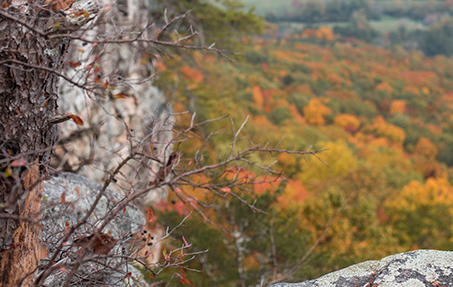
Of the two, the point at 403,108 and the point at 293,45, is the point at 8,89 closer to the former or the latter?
the point at 403,108

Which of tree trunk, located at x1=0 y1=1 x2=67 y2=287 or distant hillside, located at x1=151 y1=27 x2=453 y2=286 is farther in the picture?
distant hillside, located at x1=151 y1=27 x2=453 y2=286

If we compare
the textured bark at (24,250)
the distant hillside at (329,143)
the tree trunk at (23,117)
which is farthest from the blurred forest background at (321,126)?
the textured bark at (24,250)

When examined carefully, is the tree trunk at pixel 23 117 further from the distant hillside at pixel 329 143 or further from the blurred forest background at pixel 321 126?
the distant hillside at pixel 329 143

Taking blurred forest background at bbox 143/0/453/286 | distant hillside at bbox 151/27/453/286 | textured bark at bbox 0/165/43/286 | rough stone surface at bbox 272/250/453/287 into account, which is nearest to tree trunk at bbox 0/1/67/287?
textured bark at bbox 0/165/43/286

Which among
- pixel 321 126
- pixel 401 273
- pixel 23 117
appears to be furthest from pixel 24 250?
pixel 321 126

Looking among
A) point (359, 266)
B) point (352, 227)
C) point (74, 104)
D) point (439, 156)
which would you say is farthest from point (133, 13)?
point (439, 156)

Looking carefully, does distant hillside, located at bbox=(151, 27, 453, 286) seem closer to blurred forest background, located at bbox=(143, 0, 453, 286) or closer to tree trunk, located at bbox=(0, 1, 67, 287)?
blurred forest background, located at bbox=(143, 0, 453, 286)

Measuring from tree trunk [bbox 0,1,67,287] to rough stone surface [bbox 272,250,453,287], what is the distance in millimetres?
1578

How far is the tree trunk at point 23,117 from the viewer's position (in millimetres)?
1789

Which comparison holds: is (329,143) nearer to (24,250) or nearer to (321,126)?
(321,126)

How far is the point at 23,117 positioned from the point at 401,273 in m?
2.23

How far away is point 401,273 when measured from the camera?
2088 mm

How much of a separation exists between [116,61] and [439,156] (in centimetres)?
5423

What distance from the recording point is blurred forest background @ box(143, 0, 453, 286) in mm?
8547
